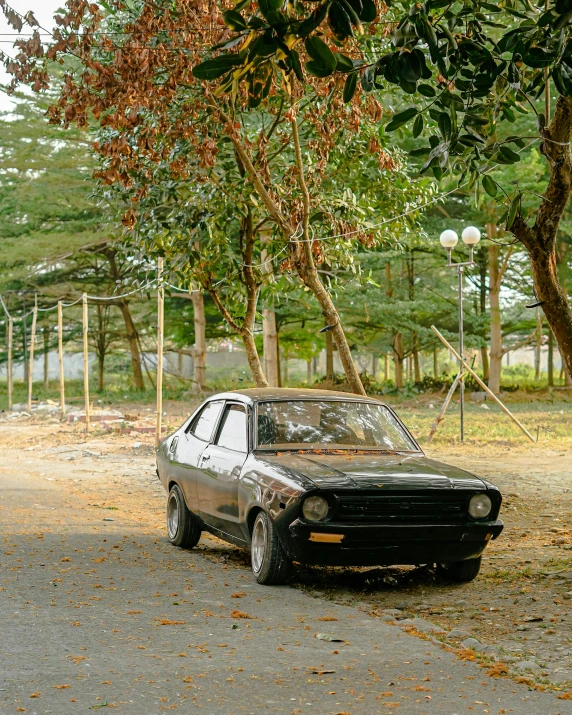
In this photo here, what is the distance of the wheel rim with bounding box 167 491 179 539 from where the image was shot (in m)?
9.65

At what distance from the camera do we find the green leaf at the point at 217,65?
5.18 meters

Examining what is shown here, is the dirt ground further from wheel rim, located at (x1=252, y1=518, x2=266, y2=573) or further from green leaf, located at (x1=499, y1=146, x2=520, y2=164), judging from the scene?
green leaf, located at (x1=499, y1=146, x2=520, y2=164)

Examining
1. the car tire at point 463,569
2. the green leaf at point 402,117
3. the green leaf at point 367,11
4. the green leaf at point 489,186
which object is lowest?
the car tire at point 463,569

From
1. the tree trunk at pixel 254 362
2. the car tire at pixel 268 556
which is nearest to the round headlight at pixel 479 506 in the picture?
the car tire at pixel 268 556

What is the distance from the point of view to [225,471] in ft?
28.1

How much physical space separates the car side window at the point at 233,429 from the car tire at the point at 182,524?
75cm

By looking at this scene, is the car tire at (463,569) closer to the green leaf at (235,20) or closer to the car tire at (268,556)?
the car tire at (268,556)

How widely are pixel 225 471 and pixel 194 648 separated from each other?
278 centimetres

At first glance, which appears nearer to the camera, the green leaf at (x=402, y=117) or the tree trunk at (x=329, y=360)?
the green leaf at (x=402, y=117)

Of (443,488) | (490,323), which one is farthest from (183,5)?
(490,323)

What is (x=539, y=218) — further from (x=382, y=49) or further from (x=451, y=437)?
(x=451, y=437)

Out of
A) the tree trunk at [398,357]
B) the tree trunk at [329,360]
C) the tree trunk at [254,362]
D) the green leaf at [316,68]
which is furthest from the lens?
the tree trunk at [398,357]

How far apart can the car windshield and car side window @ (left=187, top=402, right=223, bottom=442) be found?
76 cm

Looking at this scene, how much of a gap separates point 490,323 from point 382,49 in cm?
2207
